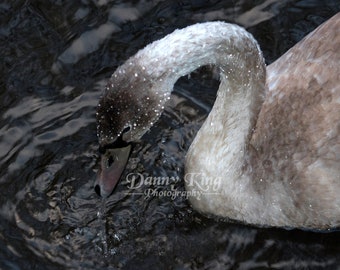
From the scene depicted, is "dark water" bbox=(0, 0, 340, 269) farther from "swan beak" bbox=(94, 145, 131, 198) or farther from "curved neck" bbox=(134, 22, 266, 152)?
"curved neck" bbox=(134, 22, 266, 152)

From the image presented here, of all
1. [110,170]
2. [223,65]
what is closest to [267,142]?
[223,65]

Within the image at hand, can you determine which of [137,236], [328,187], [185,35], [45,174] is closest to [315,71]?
[328,187]

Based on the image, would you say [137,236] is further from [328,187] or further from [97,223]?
[328,187]

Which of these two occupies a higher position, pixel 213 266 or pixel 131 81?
pixel 131 81

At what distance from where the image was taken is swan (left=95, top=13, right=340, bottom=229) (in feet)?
18.2

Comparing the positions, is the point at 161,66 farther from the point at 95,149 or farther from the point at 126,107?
the point at 95,149

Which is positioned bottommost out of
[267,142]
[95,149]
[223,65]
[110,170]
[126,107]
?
[267,142]

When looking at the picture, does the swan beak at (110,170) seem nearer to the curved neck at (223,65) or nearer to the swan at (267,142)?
the swan at (267,142)

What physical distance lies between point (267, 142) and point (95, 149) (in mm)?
1410

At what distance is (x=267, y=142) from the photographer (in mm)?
5836

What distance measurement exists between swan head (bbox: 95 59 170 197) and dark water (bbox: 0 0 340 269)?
2.94 ft

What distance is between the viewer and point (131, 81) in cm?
487

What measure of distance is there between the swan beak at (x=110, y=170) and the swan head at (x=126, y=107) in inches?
0.6

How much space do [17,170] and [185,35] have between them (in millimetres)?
2045
